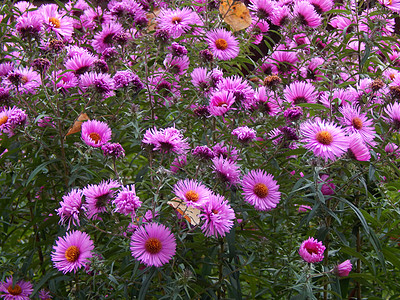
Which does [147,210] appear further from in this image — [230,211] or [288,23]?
[288,23]

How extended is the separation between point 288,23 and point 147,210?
1.09 metres

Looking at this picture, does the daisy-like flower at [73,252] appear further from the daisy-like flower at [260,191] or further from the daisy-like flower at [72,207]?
the daisy-like flower at [260,191]

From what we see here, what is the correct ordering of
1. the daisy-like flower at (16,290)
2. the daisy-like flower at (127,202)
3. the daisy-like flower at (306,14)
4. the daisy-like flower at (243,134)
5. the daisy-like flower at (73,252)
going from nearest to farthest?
1. the daisy-like flower at (127,202)
2. the daisy-like flower at (73,252)
3. the daisy-like flower at (243,134)
4. the daisy-like flower at (16,290)
5. the daisy-like flower at (306,14)

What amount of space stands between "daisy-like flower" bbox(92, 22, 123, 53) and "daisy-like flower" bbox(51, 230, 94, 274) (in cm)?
87

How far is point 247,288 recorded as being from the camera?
1.83 m

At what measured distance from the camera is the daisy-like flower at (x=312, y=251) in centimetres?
116

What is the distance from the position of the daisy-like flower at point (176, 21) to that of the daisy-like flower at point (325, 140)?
2.12 feet

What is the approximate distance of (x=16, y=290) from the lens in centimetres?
157

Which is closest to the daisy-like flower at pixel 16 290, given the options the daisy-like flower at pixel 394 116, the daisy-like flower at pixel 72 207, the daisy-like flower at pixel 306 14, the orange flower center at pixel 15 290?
the orange flower center at pixel 15 290

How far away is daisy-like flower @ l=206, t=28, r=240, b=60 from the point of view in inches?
66.2

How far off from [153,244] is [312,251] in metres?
0.40

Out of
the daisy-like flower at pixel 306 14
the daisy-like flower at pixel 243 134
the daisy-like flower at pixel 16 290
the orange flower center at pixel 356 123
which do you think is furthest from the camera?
the daisy-like flower at pixel 306 14

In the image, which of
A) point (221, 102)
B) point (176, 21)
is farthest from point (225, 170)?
point (176, 21)

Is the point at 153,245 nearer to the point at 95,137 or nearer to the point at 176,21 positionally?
the point at 95,137
